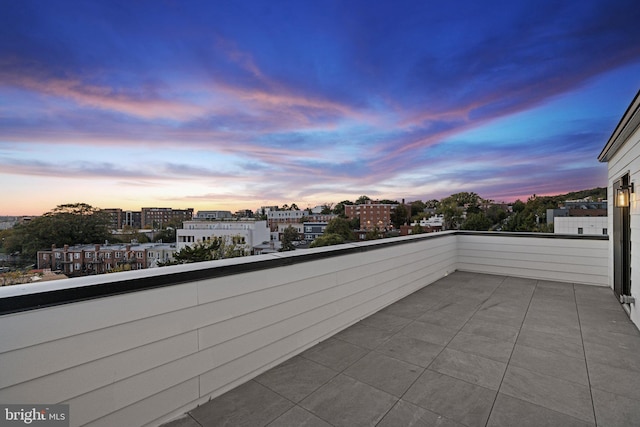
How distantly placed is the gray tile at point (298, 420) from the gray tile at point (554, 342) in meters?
2.00

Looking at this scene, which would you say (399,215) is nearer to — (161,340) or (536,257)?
(536,257)

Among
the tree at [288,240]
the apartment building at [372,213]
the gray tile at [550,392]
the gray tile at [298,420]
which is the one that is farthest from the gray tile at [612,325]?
the apartment building at [372,213]

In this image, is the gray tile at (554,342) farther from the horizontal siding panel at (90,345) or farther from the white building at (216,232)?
the white building at (216,232)

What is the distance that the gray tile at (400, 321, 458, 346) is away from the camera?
2.47 meters

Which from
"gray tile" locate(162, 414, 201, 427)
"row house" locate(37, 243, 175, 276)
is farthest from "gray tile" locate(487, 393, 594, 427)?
"row house" locate(37, 243, 175, 276)

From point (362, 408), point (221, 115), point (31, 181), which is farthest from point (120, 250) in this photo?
point (362, 408)

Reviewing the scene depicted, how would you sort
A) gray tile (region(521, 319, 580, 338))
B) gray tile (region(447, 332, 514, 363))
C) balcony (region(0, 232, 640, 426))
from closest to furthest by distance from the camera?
balcony (region(0, 232, 640, 426)) < gray tile (region(447, 332, 514, 363)) < gray tile (region(521, 319, 580, 338))

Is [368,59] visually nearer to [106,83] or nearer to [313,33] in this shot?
[313,33]

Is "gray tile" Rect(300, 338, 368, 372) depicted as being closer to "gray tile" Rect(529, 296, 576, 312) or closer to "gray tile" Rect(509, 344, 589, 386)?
"gray tile" Rect(509, 344, 589, 386)

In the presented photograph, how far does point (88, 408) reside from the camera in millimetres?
1204

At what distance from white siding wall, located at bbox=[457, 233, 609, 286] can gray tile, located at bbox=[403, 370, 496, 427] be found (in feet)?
13.2

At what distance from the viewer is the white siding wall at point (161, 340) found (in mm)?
1091

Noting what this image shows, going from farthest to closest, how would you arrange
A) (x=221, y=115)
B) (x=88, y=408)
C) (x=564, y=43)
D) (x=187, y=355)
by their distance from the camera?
(x=221, y=115), (x=564, y=43), (x=187, y=355), (x=88, y=408)

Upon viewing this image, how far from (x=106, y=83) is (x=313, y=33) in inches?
160
